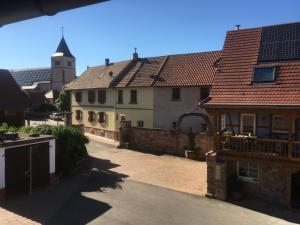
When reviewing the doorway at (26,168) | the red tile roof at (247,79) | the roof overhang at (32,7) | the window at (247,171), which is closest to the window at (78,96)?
the doorway at (26,168)

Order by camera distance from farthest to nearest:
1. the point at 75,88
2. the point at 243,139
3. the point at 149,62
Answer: the point at 75,88, the point at 149,62, the point at 243,139

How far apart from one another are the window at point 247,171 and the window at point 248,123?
1959 mm

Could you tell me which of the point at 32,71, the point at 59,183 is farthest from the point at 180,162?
the point at 32,71

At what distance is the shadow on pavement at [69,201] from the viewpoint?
13.8 metres

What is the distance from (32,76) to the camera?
83188 millimetres

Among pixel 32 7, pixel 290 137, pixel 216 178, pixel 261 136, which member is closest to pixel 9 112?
pixel 216 178

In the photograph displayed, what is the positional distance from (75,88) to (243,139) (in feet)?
95.7

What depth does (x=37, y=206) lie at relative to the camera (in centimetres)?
1503

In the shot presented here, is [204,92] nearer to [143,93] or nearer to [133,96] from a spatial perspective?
[143,93]

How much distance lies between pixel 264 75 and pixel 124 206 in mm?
10157

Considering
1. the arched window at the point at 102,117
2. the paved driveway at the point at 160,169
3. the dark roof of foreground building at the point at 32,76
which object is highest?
the dark roof of foreground building at the point at 32,76

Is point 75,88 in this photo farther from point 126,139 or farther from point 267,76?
point 267,76

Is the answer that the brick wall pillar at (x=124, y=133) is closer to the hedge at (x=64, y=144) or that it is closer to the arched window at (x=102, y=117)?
the hedge at (x=64, y=144)

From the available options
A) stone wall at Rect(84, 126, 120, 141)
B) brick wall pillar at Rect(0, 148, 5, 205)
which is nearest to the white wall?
stone wall at Rect(84, 126, 120, 141)
